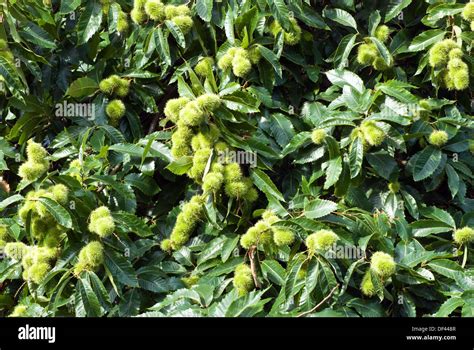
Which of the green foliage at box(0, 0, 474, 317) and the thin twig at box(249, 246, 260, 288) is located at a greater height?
the green foliage at box(0, 0, 474, 317)

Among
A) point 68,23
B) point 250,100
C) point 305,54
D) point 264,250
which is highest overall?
point 68,23

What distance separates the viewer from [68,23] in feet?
12.3

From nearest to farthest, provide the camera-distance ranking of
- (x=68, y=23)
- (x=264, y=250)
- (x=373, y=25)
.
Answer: (x=264, y=250) < (x=373, y=25) < (x=68, y=23)

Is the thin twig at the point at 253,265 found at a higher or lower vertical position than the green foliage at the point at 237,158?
lower

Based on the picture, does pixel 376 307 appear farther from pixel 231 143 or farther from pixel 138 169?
pixel 138 169

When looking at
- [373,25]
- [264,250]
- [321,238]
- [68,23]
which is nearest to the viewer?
[321,238]

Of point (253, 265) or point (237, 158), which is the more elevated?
point (237, 158)

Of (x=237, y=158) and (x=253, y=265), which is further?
(x=237, y=158)

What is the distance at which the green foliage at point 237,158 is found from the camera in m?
→ 2.92

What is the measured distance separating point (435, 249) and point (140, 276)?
1.12 metres

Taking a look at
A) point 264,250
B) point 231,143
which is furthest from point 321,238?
point 231,143

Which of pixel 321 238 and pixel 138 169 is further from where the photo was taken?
pixel 138 169

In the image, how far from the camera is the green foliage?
292 cm

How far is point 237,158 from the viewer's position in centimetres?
311
